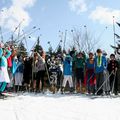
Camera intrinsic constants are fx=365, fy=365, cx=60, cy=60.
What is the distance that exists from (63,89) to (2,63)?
3658 mm

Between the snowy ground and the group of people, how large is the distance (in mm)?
2232

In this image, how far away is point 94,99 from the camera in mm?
12445

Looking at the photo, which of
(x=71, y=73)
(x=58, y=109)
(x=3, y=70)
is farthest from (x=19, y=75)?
(x=58, y=109)

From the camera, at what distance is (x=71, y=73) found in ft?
→ 47.9

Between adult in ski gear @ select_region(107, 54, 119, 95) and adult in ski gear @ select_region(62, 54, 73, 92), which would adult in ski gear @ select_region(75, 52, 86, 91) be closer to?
adult in ski gear @ select_region(62, 54, 73, 92)

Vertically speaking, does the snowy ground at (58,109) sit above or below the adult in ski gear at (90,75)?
below

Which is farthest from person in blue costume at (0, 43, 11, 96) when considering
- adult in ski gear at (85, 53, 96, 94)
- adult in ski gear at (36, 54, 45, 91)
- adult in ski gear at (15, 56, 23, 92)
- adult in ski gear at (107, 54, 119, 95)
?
adult in ski gear at (107, 54, 119, 95)

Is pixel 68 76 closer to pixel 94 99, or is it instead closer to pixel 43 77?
pixel 43 77

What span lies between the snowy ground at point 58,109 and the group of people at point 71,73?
2.23m

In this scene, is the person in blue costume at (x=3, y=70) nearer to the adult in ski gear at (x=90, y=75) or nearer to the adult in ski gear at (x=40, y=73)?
the adult in ski gear at (x=40, y=73)

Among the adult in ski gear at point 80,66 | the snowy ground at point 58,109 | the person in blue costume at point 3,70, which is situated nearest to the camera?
the snowy ground at point 58,109

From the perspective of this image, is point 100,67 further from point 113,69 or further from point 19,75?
point 19,75

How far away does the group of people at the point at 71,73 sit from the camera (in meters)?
14.0

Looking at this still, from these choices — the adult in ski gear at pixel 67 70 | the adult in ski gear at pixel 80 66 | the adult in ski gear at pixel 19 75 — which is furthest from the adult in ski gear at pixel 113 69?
the adult in ski gear at pixel 19 75
